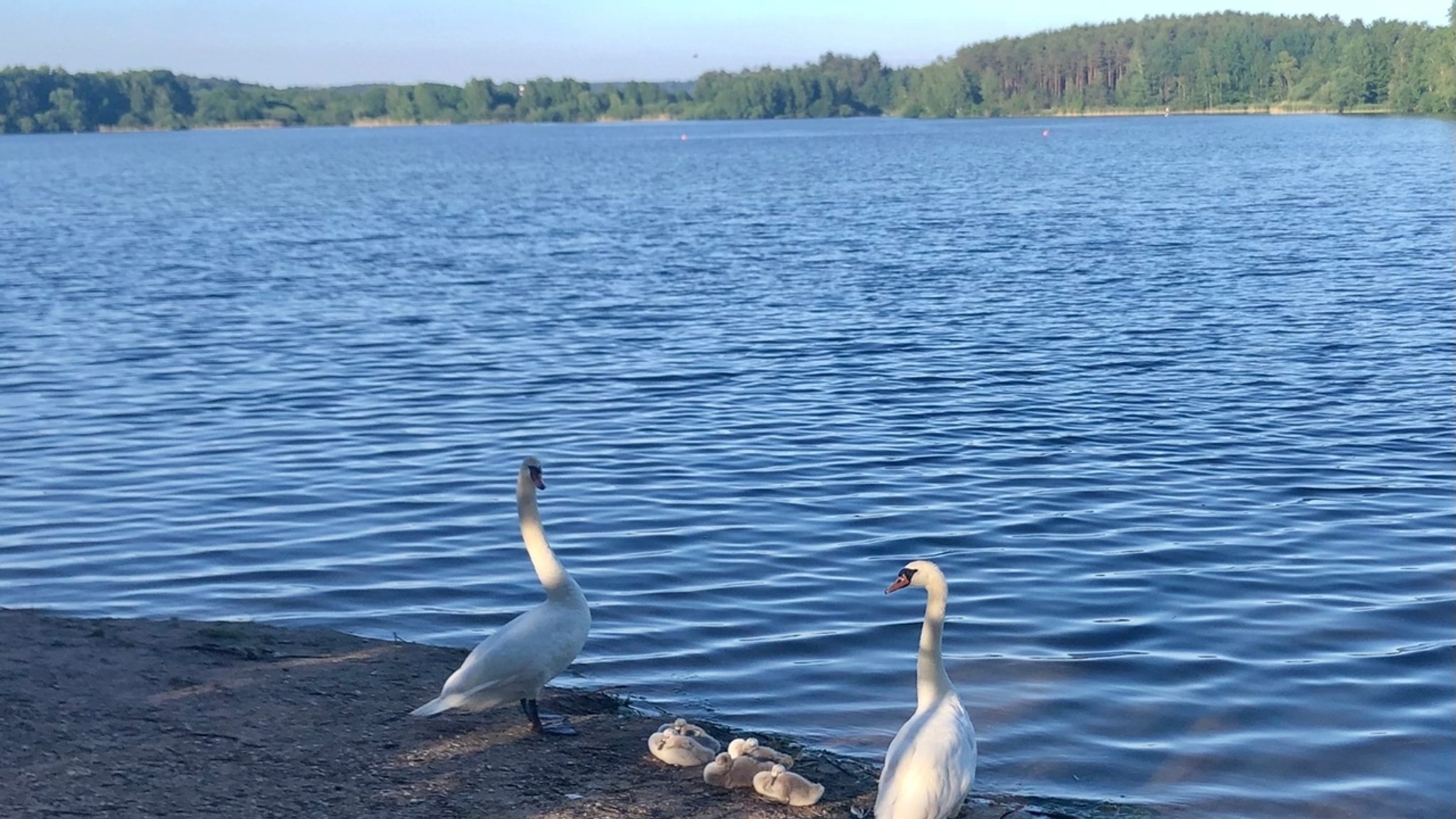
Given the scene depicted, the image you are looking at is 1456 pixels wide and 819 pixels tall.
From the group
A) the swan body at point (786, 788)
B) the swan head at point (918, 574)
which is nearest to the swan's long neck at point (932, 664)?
the swan head at point (918, 574)

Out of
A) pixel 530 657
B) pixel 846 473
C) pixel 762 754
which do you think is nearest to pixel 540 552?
pixel 530 657

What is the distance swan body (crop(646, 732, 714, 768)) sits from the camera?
7.21 m

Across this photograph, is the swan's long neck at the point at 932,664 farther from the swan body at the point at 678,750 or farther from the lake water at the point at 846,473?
the swan body at the point at 678,750

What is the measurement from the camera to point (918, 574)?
8.02m

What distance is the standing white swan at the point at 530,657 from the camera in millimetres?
7551

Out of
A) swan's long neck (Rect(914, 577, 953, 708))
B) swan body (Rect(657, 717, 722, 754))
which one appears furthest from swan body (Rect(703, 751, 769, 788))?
swan's long neck (Rect(914, 577, 953, 708))

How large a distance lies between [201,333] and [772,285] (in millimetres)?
11701

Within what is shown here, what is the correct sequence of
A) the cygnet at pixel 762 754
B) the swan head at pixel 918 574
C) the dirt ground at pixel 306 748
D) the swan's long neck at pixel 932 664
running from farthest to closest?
the swan head at pixel 918 574
the swan's long neck at pixel 932 664
the cygnet at pixel 762 754
the dirt ground at pixel 306 748

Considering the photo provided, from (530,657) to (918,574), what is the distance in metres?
2.02

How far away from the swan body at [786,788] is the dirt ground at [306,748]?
6 centimetres

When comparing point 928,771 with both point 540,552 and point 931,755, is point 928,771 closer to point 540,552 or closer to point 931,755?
point 931,755

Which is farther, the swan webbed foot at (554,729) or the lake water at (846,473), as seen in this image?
the lake water at (846,473)

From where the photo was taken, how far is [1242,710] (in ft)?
30.1

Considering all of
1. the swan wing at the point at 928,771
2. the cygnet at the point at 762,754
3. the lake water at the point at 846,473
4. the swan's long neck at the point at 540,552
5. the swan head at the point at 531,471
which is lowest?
the lake water at the point at 846,473
